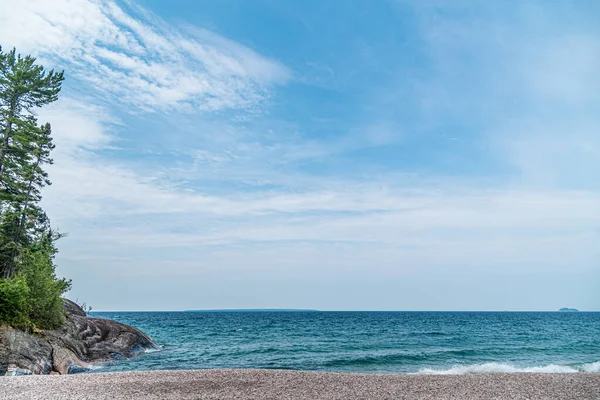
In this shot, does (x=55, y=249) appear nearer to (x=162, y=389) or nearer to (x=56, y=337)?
(x=56, y=337)

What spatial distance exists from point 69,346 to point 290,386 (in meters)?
19.9

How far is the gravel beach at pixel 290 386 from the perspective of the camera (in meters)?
12.5

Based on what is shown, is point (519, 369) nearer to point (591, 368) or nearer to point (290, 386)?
point (591, 368)

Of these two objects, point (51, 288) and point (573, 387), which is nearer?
point (573, 387)

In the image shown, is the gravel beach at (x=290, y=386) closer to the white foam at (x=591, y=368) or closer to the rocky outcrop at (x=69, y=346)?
the rocky outcrop at (x=69, y=346)

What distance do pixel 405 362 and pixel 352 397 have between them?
58.1ft

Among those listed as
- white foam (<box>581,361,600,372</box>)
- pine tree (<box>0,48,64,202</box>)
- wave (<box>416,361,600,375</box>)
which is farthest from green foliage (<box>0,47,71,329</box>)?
white foam (<box>581,361,600,372</box>)

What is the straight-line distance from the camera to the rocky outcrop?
19.2 m

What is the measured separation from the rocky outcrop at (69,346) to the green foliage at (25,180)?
7.46ft

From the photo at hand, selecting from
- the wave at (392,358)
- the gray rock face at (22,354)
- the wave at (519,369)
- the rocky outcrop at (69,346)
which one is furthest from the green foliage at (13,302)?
the wave at (519,369)

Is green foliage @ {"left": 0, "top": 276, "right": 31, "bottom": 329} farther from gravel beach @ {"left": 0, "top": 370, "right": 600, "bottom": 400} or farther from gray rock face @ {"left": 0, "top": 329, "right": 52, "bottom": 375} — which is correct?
gravel beach @ {"left": 0, "top": 370, "right": 600, "bottom": 400}

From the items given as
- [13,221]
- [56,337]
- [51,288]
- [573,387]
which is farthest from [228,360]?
[573,387]

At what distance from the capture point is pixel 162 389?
13.2 metres

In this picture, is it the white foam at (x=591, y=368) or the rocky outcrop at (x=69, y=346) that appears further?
the white foam at (x=591, y=368)
